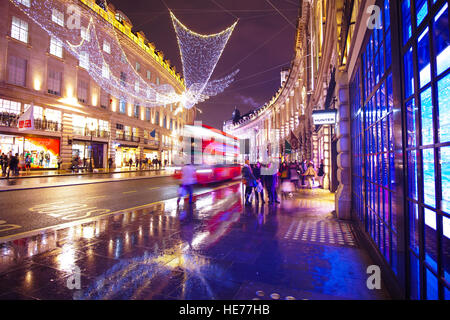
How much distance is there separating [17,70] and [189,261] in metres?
29.9

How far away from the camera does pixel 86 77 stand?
3142 centimetres

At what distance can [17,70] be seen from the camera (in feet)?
77.3

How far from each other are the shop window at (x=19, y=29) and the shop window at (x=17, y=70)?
7.03ft

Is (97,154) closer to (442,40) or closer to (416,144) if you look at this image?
(416,144)

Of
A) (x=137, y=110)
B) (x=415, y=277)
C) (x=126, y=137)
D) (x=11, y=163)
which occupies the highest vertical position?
(x=137, y=110)

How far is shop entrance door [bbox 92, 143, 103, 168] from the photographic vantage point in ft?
109

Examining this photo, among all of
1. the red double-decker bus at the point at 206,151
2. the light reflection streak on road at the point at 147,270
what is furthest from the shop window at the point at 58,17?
the light reflection streak on road at the point at 147,270

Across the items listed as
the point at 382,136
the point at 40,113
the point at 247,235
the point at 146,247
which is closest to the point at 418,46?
the point at 382,136

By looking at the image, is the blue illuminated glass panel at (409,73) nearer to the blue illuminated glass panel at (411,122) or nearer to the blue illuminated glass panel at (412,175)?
the blue illuminated glass panel at (411,122)

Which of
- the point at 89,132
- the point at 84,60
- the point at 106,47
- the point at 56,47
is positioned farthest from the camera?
the point at 106,47

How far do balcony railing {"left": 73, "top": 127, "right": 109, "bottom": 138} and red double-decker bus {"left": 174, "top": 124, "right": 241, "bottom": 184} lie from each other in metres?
19.5

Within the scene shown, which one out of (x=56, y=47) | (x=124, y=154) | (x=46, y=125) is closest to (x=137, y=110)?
(x=124, y=154)

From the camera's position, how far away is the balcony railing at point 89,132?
29906 millimetres

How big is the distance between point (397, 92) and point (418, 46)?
482 mm
